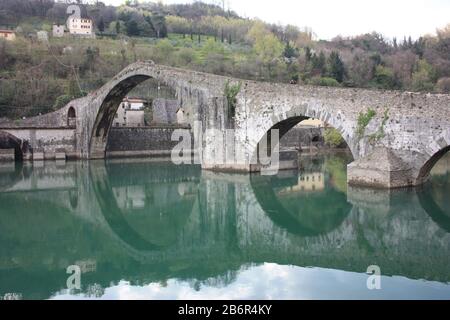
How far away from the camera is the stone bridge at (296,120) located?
16.1 m

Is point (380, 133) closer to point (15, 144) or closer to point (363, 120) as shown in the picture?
point (363, 120)

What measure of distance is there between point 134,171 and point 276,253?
1784 centimetres

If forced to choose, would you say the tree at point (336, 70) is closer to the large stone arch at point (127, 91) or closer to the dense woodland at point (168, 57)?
the dense woodland at point (168, 57)

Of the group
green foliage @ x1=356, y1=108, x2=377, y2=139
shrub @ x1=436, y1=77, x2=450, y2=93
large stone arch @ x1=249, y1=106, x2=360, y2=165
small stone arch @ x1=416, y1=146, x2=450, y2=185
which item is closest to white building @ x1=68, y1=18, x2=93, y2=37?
shrub @ x1=436, y1=77, x2=450, y2=93

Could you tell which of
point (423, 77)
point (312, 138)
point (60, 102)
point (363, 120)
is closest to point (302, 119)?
point (363, 120)

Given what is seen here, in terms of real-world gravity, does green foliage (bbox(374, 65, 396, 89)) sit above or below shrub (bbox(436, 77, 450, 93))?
above

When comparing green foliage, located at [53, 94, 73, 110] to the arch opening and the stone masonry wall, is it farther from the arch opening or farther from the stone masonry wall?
the arch opening

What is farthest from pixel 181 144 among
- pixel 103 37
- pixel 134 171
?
pixel 103 37

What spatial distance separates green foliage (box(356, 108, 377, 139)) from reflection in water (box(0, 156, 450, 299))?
6.35 feet

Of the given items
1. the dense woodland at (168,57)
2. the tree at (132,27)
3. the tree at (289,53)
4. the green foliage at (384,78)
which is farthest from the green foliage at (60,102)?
the tree at (289,53)

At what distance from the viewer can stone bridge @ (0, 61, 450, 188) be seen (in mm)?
16078

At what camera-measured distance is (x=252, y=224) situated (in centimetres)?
1347

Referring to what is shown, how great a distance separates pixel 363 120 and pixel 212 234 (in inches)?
295
